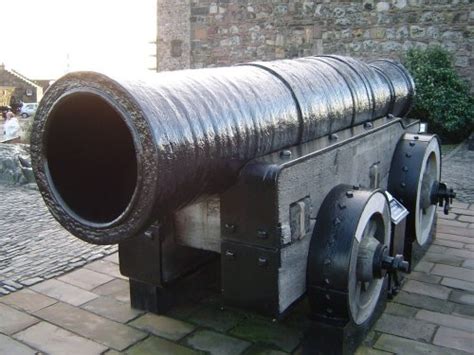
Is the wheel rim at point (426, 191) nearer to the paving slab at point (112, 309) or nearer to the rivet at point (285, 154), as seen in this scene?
the rivet at point (285, 154)

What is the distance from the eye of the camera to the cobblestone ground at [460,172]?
650 centimetres

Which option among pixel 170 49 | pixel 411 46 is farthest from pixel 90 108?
pixel 170 49

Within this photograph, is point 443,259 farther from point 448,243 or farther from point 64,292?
point 64,292

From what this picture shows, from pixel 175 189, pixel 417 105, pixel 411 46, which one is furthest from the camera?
pixel 411 46

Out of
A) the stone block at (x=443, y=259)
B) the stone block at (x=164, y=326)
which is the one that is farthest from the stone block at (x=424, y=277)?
the stone block at (x=164, y=326)

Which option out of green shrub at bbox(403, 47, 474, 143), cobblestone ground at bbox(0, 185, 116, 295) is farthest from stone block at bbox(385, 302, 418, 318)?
green shrub at bbox(403, 47, 474, 143)

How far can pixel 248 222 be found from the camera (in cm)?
260

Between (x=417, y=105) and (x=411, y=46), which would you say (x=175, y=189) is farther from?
(x=411, y=46)

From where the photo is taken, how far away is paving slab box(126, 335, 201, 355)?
294cm

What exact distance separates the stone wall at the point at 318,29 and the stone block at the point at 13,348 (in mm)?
9549

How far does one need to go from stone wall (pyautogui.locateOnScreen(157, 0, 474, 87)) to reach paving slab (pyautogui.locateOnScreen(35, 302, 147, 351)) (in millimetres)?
9103

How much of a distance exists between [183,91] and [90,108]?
420mm

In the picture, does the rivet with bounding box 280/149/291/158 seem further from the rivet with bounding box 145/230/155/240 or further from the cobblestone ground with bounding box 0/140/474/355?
the cobblestone ground with bounding box 0/140/474/355

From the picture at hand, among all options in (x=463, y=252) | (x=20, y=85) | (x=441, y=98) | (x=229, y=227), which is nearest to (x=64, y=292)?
(x=229, y=227)
